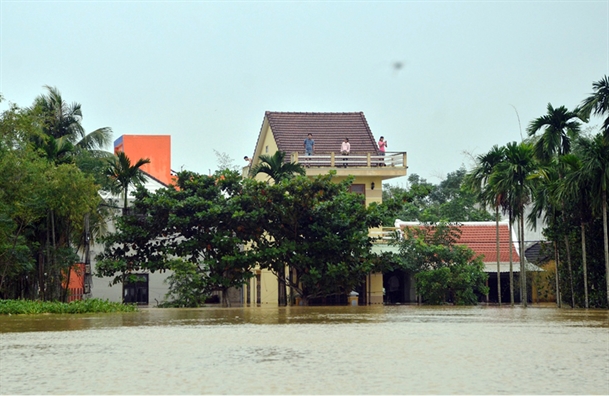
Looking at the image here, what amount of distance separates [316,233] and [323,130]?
1294 cm

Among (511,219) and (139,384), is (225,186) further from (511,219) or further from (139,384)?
(139,384)

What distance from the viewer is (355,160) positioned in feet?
131

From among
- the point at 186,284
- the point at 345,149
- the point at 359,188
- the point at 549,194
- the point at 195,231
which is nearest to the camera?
the point at 186,284

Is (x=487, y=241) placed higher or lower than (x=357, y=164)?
lower

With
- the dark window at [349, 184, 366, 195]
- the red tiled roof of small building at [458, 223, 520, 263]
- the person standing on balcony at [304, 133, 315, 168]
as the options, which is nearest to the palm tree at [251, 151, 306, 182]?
the person standing on balcony at [304, 133, 315, 168]

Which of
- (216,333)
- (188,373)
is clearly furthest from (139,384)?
(216,333)

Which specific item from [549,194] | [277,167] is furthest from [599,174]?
[277,167]

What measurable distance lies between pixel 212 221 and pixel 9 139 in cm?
690

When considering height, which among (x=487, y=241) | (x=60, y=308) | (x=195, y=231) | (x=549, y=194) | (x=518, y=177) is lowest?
(x=60, y=308)

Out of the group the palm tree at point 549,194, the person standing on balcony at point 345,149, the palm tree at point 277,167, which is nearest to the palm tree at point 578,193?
the palm tree at point 549,194

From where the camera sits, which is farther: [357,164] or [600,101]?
[357,164]

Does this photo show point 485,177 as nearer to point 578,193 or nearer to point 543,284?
point 543,284

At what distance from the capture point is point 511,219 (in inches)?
1426

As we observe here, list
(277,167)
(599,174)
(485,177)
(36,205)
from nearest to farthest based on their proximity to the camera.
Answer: (599,174), (36,205), (277,167), (485,177)
